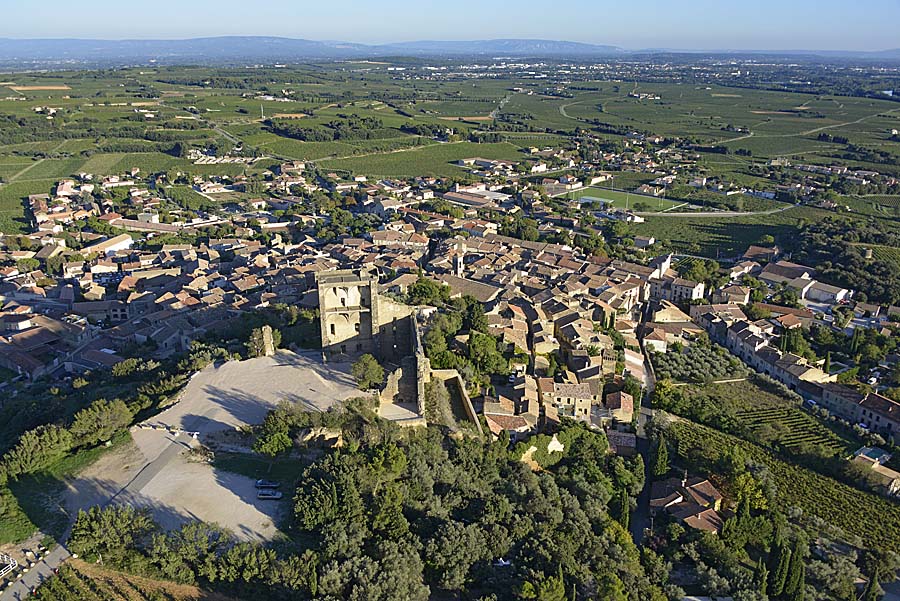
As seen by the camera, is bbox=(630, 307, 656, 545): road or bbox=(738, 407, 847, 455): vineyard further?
bbox=(738, 407, 847, 455): vineyard

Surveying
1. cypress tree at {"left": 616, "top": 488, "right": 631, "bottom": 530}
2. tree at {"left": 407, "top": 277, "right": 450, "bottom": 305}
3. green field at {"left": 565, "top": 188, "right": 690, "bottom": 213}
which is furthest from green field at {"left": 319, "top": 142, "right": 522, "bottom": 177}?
cypress tree at {"left": 616, "top": 488, "right": 631, "bottom": 530}

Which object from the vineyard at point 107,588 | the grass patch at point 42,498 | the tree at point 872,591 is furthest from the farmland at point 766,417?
the grass patch at point 42,498

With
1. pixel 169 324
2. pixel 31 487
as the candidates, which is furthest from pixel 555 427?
pixel 169 324

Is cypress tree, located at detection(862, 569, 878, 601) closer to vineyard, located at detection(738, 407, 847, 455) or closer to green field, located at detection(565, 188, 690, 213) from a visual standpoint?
vineyard, located at detection(738, 407, 847, 455)

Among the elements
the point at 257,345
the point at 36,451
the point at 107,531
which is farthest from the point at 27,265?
the point at 107,531

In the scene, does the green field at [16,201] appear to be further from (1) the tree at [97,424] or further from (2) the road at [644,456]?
(2) the road at [644,456]

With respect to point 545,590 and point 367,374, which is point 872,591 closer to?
point 545,590
